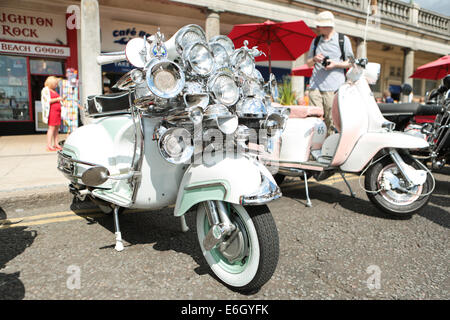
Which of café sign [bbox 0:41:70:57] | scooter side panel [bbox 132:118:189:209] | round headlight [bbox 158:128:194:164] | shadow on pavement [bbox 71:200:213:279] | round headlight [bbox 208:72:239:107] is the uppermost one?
café sign [bbox 0:41:70:57]

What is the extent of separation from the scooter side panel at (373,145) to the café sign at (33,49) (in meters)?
11.2

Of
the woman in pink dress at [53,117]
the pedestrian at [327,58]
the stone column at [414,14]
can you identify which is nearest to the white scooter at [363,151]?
the pedestrian at [327,58]

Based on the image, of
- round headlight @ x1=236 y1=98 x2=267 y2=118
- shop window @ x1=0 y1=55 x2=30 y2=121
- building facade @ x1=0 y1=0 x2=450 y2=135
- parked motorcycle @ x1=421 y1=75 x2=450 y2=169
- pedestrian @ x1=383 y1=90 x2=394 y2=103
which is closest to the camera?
round headlight @ x1=236 y1=98 x2=267 y2=118

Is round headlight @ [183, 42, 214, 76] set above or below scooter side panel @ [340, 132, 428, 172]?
above

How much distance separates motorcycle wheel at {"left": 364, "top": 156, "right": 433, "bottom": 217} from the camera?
11.0 feet

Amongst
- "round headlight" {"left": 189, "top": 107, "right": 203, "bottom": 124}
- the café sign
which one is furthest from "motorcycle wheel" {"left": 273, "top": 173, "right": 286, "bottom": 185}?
the café sign

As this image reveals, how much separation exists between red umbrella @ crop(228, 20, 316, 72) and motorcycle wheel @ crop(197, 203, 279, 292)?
4.75 meters

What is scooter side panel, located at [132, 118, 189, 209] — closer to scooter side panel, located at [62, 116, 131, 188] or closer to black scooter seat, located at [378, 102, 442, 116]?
scooter side panel, located at [62, 116, 131, 188]

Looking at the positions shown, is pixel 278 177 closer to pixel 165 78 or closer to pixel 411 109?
pixel 411 109

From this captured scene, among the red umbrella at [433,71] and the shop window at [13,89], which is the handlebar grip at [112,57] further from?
the shop window at [13,89]

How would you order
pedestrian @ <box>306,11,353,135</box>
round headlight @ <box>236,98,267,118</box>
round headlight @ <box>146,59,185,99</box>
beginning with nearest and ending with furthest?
round headlight @ <box>146,59,185,99</box>, round headlight @ <box>236,98,267,118</box>, pedestrian @ <box>306,11,353,135</box>

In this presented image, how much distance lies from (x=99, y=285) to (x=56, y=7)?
11.7 m

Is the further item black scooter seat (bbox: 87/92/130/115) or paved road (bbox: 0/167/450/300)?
black scooter seat (bbox: 87/92/130/115)

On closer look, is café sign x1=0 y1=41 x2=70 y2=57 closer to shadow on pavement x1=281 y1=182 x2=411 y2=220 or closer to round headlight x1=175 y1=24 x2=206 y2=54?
shadow on pavement x1=281 y1=182 x2=411 y2=220
